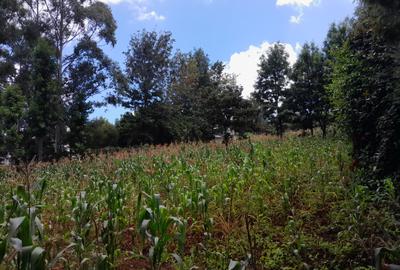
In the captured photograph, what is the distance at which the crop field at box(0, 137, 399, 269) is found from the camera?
3.35 m

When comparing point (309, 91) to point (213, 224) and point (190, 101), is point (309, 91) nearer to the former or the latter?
point (190, 101)

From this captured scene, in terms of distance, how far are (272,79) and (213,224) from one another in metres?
26.3

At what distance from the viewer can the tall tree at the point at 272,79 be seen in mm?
29156

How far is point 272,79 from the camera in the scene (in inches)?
1180

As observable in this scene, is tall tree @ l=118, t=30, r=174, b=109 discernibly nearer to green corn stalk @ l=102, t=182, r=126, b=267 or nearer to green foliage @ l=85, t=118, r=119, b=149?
green foliage @ l=85, t=118, r=119, b=149

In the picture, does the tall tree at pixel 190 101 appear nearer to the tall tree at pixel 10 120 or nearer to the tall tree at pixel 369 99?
the tall tree at pixel 10 120

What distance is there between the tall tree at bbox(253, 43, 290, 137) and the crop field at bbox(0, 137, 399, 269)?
22.4 meters

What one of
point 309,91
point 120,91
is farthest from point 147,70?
point 309,91

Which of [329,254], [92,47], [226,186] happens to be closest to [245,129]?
[92,47]

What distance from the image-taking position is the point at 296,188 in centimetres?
599

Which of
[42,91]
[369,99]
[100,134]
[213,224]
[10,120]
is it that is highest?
[42,91]

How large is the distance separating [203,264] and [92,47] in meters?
25.6

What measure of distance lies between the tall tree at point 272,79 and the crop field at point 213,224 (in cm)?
2237

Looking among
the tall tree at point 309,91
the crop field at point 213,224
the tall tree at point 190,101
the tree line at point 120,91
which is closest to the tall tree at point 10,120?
the tree line at point 120,91
